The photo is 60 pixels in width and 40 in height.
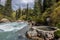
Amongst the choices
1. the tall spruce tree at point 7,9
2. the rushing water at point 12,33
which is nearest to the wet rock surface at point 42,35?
the rushing water at point 12,33

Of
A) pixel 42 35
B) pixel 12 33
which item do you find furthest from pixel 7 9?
pixel 42 35

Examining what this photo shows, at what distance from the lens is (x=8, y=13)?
56.2 m

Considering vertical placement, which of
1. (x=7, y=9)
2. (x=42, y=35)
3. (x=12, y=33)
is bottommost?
(x=7, y=9)

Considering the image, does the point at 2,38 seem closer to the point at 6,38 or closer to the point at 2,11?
the point at 6,38

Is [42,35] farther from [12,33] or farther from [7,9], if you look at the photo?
[7,9]

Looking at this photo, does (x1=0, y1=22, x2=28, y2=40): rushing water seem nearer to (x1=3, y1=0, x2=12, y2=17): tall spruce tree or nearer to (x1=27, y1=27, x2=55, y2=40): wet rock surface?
(x1=27, y1=27, x2=55, y2=40): wet rock surface

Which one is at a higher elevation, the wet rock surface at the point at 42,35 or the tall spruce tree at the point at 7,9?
the wet rock surface at the point at 42,35

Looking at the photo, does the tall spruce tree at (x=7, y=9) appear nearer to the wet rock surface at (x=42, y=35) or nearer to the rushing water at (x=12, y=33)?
the rushing water at (x=12, y=33)

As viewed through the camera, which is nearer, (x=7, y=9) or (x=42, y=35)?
(x=42, y=35)

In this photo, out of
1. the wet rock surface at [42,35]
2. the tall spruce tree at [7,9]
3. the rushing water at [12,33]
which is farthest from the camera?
the tall spruce tree at [7,9]

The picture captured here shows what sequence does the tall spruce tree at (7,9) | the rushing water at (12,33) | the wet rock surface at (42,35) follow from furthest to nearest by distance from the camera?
A: the tall spruce tree at (7,9) → the rushing water at (12,33) → the wet rock surface at (42,35)

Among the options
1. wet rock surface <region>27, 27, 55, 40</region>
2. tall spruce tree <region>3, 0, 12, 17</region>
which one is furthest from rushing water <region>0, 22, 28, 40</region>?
tall spruce tree <region>3, 0, 12, 17</region>

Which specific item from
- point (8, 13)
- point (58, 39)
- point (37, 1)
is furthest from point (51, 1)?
point (58, 39)

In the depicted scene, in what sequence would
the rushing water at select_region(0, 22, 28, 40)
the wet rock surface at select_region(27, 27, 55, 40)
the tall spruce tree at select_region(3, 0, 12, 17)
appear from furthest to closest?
the tall spruce tree at select_region(3, 0, 12, 17), the rushing water at select_region(0, 22, 28, 40), the wet rock surface at select_region(27, 27, 55, 40)
